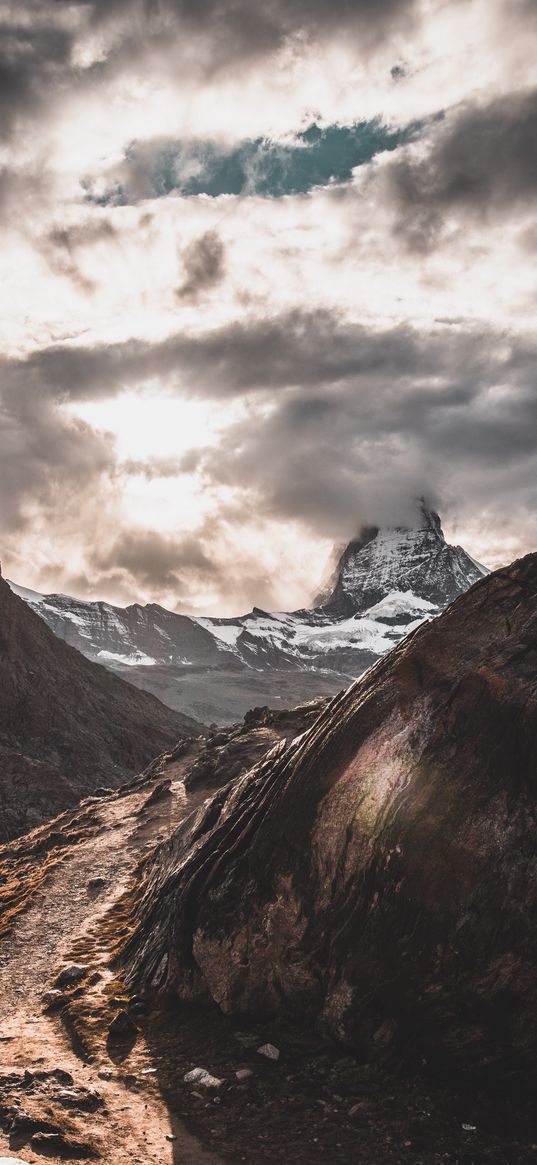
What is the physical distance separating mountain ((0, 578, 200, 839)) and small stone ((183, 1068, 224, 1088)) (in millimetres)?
49566

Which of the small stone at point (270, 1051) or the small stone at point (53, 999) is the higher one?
the small stone at point (270, 1051)

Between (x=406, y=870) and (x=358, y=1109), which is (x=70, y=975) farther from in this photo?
(x=406, y=870)

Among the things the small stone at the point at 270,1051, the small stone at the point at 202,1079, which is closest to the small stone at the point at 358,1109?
the small stone at the point at 270,1051

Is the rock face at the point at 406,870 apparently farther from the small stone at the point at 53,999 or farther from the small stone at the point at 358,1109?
the small stone at the point at 53,999

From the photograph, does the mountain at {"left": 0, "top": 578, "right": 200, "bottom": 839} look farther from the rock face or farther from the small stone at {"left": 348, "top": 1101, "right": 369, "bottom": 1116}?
the small stone at {"left": 348, "top": 1101, "right": 369, "bottom": 1116}

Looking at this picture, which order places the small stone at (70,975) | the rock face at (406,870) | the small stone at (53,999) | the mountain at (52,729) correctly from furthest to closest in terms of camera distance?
the mountain at (52,729), the small stone at (70,975), the small stone at (53,999), the rock face at (406,870)

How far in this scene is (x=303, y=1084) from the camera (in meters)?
13.0

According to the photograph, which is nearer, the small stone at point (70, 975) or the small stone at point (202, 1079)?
the small stone at point (202, 1079)

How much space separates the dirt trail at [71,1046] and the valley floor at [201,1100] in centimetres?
4

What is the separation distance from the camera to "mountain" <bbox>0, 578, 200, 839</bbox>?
6231 cm

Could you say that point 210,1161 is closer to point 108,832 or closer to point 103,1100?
point 103,1100

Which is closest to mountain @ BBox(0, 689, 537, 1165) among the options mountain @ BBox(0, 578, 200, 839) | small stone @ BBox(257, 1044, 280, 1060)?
small stone @ BBox(257, 1044, 280, 1060)

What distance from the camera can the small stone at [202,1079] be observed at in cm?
1323

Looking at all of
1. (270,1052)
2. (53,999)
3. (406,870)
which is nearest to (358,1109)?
(270,1052)
